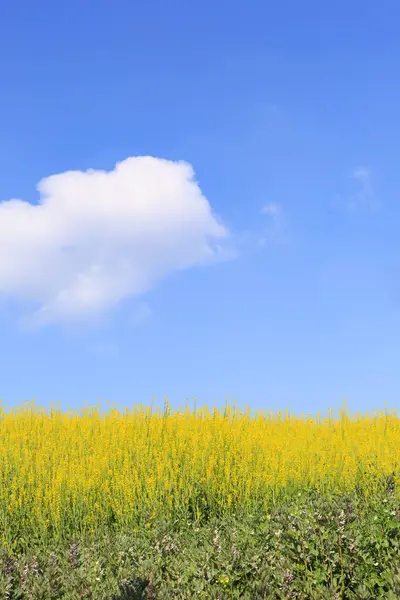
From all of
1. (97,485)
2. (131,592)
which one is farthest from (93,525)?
(131,592)

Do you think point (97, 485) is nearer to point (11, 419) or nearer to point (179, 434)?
point (179, 434)

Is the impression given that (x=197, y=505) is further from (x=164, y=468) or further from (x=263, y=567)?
(x=263, y=567)

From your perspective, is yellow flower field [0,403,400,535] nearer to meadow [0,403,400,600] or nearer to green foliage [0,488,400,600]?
meadow [0,403,400,600]

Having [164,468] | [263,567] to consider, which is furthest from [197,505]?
[263,567]

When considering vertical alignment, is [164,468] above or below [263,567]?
above

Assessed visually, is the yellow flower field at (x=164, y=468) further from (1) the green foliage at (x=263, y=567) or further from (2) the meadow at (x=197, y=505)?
(1) the green foliage at (x=263, y=567)

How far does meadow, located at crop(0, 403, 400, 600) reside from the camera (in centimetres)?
418

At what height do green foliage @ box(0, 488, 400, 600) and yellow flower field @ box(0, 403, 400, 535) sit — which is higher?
yellow flower field @ box(0, 403, 400, 535)

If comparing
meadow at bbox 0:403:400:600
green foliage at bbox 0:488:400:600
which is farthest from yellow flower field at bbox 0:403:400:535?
green foliage at bbox 0:488:400:600

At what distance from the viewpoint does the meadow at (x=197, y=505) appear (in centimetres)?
418

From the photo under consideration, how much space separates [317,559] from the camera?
167 inches

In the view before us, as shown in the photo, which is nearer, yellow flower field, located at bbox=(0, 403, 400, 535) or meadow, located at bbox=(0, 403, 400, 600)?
meadow, located at bbox=(0, 403, 400, 600)

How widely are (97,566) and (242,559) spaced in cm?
104

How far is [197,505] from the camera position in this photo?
23.9 ft
